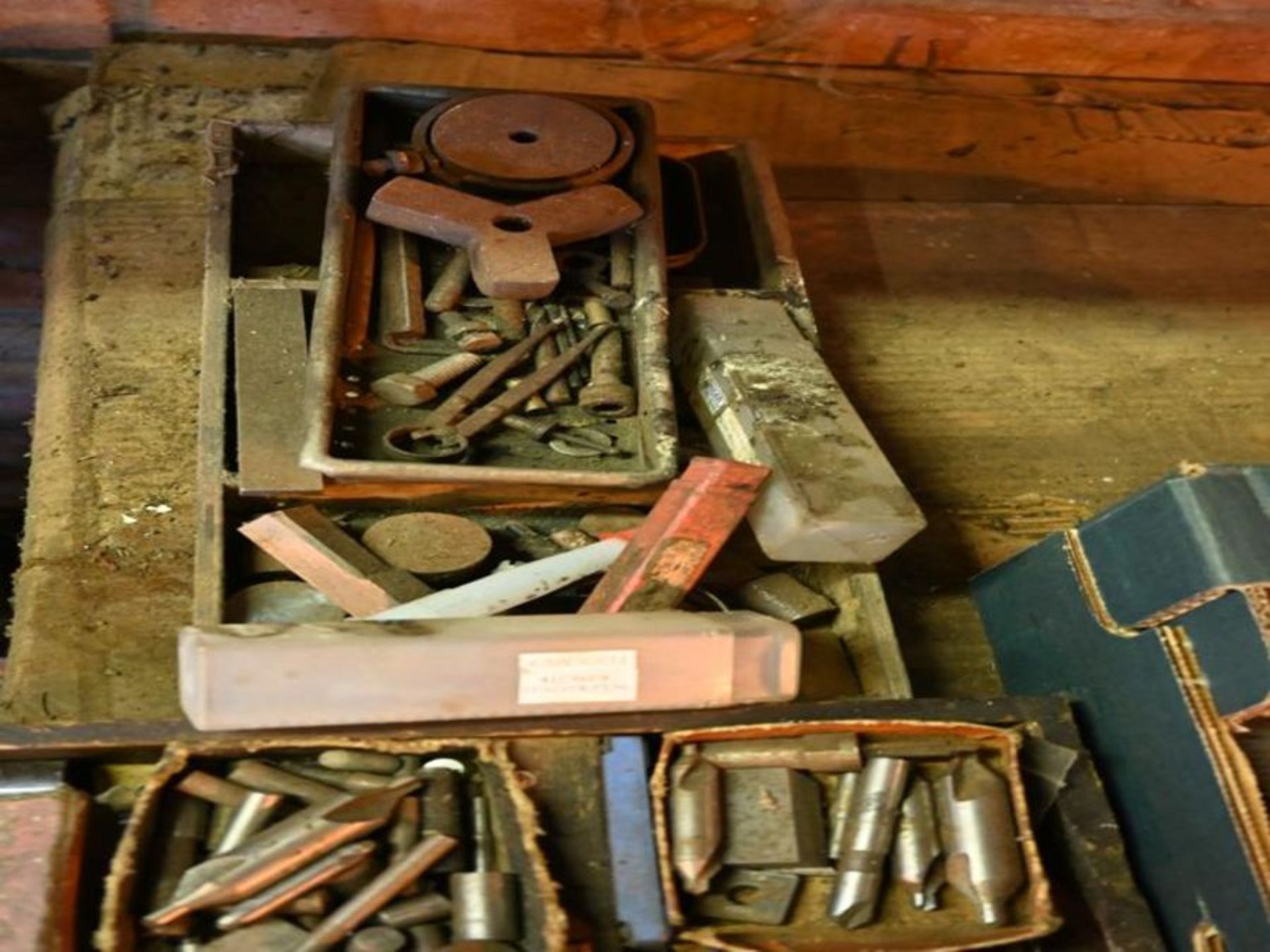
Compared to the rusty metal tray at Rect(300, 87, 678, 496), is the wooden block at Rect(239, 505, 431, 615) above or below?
below

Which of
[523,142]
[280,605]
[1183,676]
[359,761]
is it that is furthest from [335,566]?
[1183,676]

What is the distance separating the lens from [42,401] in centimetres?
187

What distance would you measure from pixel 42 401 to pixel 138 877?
0.95 m

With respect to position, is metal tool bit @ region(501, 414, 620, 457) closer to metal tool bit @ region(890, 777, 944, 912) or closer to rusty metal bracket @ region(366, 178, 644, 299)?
rusty metal bracket @ region(366, 178, 644, 299)

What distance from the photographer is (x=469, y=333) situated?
170 centimetres

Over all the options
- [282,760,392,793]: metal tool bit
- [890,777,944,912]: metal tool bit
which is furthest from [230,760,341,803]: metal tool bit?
[890,777,944,912]: metal tool bit

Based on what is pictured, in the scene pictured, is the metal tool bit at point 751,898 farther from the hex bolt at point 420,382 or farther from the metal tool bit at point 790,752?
the hex bolt at point 420,382

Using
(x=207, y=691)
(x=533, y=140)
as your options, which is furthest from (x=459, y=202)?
(x=207, y=691)

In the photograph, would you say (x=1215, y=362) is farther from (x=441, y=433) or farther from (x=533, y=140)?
(x=441, y=433)

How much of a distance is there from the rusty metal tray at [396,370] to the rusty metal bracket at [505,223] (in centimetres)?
6

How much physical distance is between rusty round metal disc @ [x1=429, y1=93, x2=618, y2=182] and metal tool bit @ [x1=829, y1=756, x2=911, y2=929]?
97 centimetres

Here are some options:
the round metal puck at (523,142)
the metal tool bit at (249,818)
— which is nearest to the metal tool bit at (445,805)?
the metal tool bit at (249,818)

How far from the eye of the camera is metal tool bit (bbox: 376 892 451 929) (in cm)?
119

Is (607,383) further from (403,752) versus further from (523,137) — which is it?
(403,752)
